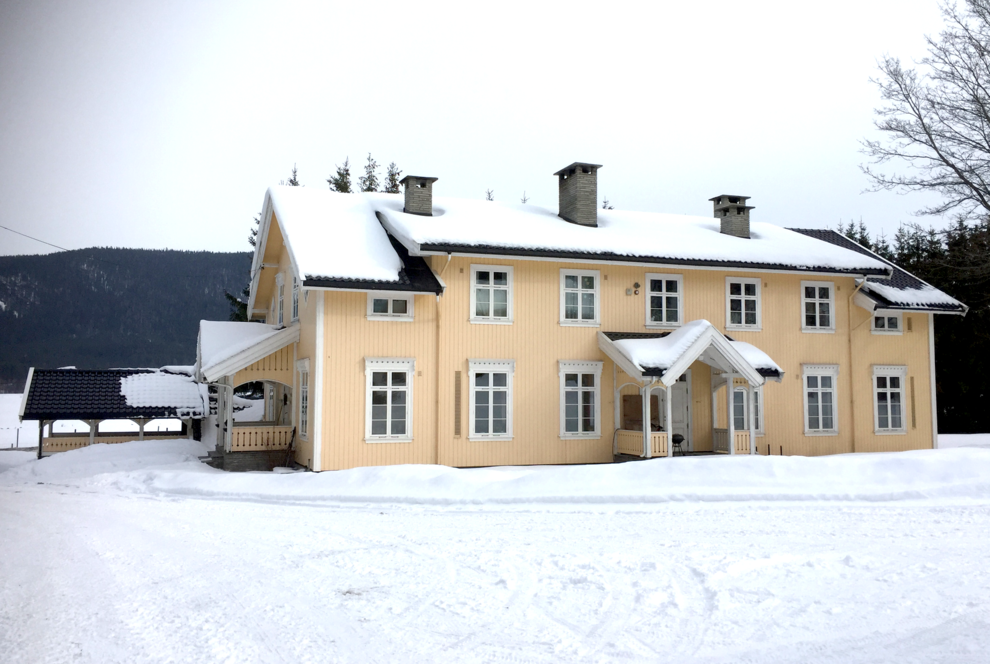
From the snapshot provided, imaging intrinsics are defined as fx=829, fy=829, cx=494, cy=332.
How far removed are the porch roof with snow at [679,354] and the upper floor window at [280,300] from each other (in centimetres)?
868

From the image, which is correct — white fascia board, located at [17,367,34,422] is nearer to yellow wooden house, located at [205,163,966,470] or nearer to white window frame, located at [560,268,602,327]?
yellow wooden house, located at [205,163,966,470]

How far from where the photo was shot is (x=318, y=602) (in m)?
7.23

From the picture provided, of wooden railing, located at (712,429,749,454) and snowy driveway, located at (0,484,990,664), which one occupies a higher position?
wooden railing, located at (712,429,749,454)

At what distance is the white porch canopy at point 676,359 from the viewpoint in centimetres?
1869

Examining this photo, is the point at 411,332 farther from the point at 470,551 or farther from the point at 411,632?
the point at 411,632

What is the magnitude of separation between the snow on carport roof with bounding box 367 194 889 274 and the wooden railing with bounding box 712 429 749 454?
4271 millimetres

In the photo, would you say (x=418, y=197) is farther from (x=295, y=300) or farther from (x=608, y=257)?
(x=608, y=257)

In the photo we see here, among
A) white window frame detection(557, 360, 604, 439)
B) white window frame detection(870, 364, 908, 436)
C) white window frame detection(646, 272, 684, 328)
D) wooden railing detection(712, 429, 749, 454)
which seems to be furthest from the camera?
white window frame detection(870, 364, 908, 436)

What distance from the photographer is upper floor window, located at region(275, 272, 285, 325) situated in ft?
74.2

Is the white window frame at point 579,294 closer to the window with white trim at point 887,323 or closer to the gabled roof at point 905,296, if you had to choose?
the gabled roof at point 905,296

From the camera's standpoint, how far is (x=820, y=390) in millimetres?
22250

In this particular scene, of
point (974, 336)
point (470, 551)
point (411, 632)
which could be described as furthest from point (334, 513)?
point (974, 336)

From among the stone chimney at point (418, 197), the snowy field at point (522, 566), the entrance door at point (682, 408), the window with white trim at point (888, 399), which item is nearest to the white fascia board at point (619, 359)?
the entrance door at point (682, 408)

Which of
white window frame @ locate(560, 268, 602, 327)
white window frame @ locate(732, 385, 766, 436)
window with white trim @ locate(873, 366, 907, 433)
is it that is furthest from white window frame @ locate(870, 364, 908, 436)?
white window frame @ locate(560, 268, 602, 327)
